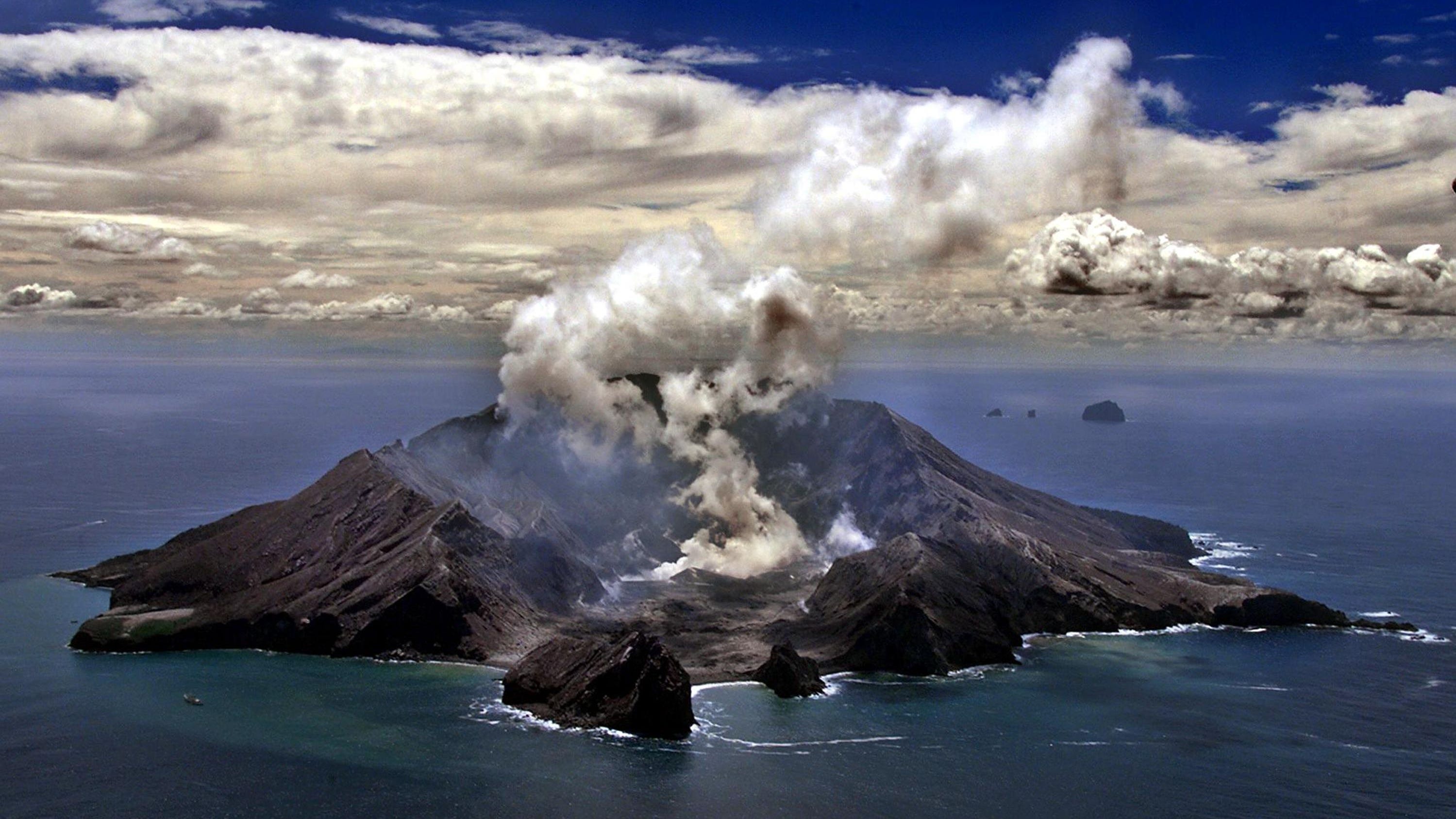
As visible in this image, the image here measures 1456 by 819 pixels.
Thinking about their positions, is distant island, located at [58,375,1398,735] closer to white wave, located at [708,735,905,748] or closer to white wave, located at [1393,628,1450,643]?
white wave, located at [708,735,905,748]

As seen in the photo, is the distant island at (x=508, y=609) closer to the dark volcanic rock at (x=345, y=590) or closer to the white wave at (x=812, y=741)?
the dark volcanic rock at (x=345, y=590)

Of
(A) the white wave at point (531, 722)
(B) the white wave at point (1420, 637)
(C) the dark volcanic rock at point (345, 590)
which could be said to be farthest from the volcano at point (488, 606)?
(B) the white wave at point (1420, 637)

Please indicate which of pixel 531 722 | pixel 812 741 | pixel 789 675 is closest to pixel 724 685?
pixel 789 675

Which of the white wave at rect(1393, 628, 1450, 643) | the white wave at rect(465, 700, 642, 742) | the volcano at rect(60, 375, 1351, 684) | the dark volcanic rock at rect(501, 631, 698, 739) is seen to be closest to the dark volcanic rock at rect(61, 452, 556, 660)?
the volcano at rect(60, 375, 1351, 684)

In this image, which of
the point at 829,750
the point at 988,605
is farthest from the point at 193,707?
the point at 988,605

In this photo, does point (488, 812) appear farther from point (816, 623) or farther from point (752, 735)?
point (816, 623)

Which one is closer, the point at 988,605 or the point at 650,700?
the point at 650,700
